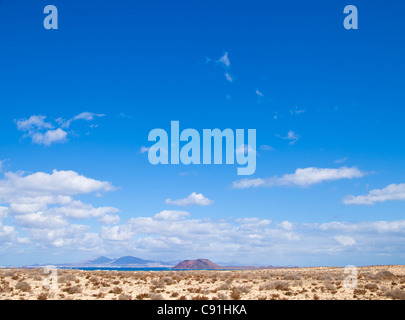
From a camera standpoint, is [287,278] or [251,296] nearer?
[251,296]
